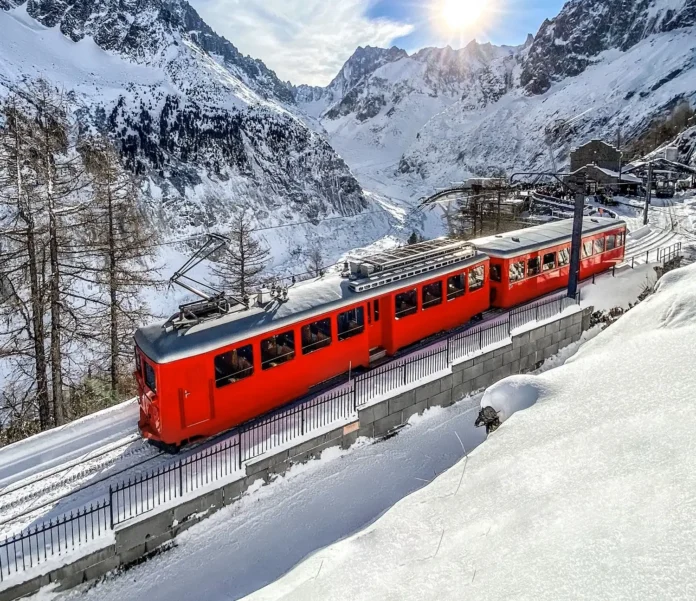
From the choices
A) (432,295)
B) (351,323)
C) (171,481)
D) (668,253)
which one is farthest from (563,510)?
(668,253)

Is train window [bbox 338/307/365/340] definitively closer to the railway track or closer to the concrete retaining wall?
the concrete retaining wall

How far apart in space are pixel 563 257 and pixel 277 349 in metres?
15.3

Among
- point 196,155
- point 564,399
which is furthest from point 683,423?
point 196,155

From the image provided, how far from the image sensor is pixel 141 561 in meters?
10.5

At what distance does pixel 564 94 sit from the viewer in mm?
129625

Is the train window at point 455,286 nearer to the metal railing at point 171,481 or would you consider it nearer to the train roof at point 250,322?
the train roof at point 250,322

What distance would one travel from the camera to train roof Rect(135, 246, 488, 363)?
11852 millimetres

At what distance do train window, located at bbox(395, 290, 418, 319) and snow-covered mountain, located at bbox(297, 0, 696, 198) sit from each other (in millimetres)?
99075

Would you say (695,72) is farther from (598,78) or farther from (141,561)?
(141,561)

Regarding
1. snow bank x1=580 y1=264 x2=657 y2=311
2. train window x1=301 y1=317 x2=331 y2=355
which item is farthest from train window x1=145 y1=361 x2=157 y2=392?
snow bank x1=580 y1=264 x2=657 y2=311

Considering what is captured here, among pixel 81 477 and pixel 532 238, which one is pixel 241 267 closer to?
pixel 532 238

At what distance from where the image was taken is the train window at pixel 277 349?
13.2 m

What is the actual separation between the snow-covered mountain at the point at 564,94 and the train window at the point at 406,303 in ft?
325

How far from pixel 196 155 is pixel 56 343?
52.7 m
